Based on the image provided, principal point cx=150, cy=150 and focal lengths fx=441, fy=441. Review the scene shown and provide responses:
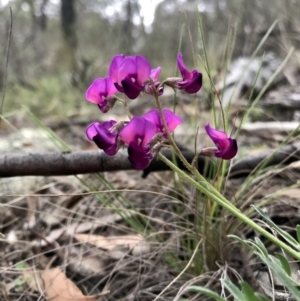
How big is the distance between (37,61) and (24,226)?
7.56 metres

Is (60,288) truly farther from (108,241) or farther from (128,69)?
(128,69)

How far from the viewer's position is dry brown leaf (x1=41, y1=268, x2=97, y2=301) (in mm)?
1157

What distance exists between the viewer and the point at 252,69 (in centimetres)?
372

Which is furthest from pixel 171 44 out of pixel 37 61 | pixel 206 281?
pixel 206 281

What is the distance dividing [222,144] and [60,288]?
67 cm

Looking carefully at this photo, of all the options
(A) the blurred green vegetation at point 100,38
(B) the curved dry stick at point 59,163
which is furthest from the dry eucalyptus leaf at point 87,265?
(A) the blurred green vegetation at point 100,38

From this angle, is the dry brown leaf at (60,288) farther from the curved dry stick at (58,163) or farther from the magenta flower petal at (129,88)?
the magenta flower petal at (129,88)

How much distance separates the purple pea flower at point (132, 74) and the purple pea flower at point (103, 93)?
2.3 inches

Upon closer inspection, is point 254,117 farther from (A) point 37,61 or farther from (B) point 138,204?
(A) point 37,61

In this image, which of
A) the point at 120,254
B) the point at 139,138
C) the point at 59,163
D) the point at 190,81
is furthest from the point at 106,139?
the point at 120,254

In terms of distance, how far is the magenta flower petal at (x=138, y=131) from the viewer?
76 cm

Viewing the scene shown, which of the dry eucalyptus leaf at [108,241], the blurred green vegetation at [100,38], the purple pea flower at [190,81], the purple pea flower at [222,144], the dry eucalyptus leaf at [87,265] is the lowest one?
the blurred green vegetation at [100,38]

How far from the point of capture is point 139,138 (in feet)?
2.58

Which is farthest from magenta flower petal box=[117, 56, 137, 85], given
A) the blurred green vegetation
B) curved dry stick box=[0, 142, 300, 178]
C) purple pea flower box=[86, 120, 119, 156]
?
the blurred green vegetation
